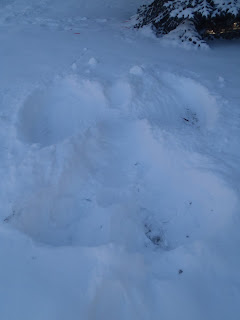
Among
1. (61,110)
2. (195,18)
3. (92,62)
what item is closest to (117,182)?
(61,110)

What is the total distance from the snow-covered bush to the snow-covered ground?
0.48 metres

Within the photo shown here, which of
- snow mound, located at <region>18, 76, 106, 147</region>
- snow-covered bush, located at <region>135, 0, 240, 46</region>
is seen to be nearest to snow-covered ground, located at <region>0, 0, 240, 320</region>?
snow mound, located at <region>18, 76, 106, 147</region>

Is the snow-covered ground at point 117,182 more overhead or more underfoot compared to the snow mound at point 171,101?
more underfoot

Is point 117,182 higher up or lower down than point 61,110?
lower down

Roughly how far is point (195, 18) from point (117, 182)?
2871mm

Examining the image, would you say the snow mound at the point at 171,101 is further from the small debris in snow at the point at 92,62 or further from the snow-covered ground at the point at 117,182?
the small debris in snow at the point at 92,62

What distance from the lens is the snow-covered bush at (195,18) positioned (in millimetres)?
3215

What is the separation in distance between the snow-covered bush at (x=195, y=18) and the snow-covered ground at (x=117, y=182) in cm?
48

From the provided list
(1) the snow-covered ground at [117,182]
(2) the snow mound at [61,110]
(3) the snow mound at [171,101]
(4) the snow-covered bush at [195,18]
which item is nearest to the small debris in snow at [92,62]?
(1) the snow-covered ground at [117,182]

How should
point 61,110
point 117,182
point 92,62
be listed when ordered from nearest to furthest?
point 117,182 < point 61,110 < point 92,62

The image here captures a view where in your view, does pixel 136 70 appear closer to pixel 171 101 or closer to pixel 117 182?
pixel 171 101

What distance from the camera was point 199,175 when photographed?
5.93 feet

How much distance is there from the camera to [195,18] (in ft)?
11.3

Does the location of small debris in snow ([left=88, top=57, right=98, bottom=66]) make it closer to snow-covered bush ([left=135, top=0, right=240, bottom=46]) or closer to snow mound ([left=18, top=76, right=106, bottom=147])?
snow mound ([left=18, top=76, right=106, bottom=147])
